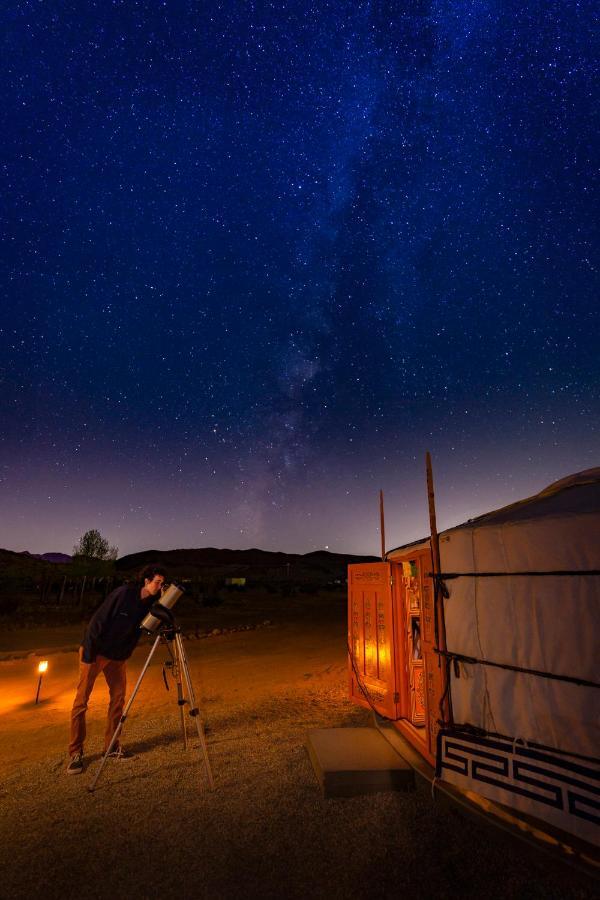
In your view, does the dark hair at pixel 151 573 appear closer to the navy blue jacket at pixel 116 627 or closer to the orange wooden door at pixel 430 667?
the navy blue jacket at pixel 116 627

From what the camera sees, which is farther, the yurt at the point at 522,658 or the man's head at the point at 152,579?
the man's head at the point at 152,579

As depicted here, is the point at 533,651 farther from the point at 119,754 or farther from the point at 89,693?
the point at 119,754

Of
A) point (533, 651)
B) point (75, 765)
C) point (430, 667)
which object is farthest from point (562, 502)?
point (75, 765)

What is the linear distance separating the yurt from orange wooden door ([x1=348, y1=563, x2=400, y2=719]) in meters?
1.11

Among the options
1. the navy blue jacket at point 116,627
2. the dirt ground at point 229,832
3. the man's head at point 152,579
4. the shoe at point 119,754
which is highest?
the man's head at point 152,579

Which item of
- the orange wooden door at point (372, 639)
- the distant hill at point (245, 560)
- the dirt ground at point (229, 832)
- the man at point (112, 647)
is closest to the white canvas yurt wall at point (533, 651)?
the dirt ground at point (229, 832)

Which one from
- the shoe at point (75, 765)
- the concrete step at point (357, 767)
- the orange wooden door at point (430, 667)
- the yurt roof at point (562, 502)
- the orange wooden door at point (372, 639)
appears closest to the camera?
the yurt roof at point (562, 502)

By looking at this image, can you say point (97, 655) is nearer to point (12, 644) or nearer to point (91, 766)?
point (91, 766)

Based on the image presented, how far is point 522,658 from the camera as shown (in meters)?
4.02

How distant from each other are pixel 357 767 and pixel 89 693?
268 cm

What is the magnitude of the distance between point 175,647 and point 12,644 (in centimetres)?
1326

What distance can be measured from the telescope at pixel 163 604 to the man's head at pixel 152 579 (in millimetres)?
122

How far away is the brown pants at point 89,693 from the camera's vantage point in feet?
15.4

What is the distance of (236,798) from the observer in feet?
13.5
